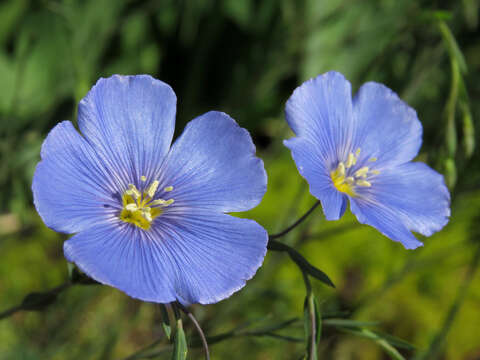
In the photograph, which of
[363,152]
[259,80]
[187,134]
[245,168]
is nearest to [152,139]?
[187,134]

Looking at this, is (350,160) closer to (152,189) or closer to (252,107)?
(152,189)

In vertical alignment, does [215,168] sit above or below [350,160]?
above

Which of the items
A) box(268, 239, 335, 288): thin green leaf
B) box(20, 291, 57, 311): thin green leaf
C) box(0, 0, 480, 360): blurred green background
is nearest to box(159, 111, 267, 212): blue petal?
box(268, 239, 335, 288): thin green leaf

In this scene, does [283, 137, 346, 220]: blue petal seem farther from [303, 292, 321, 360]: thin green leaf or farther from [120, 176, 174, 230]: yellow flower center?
[120, 176, 174, 230]: yellow flower center

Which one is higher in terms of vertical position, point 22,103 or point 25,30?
point 25,30

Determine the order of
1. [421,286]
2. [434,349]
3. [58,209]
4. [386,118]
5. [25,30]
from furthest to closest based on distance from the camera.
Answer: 1. [421,286]
2. [25,30]
3. [434,349]
4. [386,118]
5. [58,209]

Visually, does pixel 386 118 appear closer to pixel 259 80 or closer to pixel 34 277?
pixel 259 80

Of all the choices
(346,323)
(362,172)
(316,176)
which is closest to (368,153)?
(362,172)
